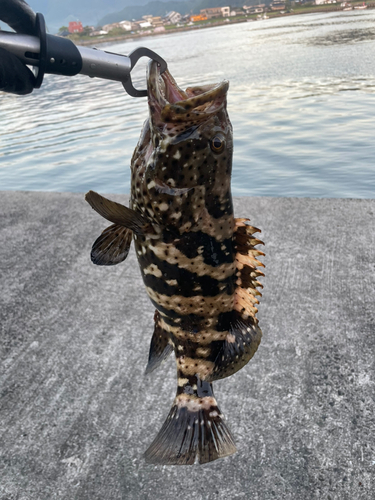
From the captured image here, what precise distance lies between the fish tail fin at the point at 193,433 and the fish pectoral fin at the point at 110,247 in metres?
0.73

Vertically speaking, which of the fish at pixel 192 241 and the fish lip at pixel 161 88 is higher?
the fish lip at pixel 161 88

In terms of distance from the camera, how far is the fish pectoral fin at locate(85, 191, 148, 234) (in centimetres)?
166

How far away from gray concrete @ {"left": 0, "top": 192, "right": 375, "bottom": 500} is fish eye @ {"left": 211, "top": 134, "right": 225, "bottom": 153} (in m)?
2.08

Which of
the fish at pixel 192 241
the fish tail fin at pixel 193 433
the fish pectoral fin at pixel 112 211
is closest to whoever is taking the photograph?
the fish pectoral fin at pixel 112 211

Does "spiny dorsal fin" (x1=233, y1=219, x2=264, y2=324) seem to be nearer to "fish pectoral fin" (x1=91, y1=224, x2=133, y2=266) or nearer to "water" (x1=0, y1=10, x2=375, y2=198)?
"fish pectoral fin" (x1=91, y1=224, x2=133, y2=266)

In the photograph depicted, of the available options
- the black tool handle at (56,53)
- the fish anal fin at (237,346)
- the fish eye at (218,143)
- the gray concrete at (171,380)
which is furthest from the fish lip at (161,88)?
the gray concrete at (171,380)

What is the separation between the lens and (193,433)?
2137mm

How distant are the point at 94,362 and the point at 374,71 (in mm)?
21430

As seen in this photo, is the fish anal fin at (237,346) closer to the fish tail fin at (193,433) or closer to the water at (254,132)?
the fish tail fin at (193,433)

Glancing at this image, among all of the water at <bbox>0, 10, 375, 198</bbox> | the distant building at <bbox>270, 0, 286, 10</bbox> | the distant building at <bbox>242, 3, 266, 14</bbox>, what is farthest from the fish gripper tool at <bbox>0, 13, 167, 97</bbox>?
the distant building at <bbox>242, 3, 266, 14</bbox>

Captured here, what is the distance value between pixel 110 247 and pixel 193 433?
955mm

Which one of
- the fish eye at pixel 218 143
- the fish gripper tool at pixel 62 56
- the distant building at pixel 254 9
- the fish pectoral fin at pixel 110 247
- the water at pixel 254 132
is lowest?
the water at pixel 254 132

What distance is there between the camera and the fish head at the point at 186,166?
1.84 meters

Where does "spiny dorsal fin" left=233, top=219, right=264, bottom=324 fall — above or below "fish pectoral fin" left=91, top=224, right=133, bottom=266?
below
